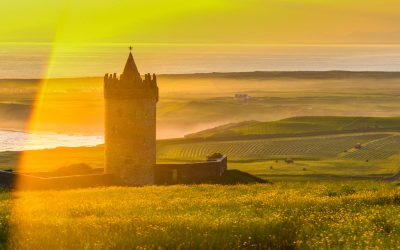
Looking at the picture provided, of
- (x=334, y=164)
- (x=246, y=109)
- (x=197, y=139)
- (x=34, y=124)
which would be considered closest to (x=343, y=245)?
(x=334, y=164)

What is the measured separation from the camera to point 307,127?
404ft

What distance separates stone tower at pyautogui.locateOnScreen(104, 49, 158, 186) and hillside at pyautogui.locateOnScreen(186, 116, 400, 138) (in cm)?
6711

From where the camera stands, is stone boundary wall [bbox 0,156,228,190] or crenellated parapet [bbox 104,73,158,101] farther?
crenellated parapet [bbox 104,73,158,101]

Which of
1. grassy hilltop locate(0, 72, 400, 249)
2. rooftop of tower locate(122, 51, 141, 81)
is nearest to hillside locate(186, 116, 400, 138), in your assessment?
grassy hilltop locate(0, 72, 400, 249)

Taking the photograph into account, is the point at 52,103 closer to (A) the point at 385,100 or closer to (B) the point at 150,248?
(A) the point at 385,100

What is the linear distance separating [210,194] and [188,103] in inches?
5559

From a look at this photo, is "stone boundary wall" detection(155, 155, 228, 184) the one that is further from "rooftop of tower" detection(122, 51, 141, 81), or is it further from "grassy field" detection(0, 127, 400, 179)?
"grassy field" detection(0, 127, 400, 179)

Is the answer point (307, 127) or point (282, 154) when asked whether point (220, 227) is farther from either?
point (307, 127)

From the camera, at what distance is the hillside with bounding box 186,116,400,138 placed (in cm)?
11581

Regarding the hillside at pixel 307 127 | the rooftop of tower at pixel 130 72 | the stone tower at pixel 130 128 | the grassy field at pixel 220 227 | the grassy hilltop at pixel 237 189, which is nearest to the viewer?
the grassy field at pixel 220 227

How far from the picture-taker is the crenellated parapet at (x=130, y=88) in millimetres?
43000

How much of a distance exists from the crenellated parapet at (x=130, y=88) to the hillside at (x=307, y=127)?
220 ft

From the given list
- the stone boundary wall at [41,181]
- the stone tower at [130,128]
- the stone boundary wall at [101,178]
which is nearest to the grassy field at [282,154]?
the stone boundary wall at [101,178]

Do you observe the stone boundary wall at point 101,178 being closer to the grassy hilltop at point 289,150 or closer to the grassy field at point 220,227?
the grassy field at point 220,227
